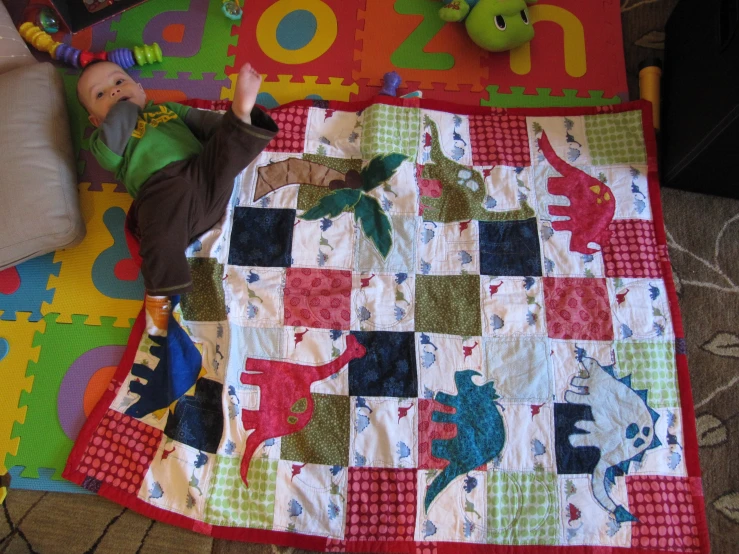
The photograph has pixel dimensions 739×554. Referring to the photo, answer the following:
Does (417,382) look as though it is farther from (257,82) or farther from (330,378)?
(257,82)

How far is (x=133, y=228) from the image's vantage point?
1.25 meters

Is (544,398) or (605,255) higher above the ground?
(605,255)

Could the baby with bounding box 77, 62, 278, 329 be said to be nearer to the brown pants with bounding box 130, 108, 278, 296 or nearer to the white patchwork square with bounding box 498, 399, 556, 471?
the brown pants with bounding box 130, 108, 278, 296


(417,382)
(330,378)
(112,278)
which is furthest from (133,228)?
(417,382)

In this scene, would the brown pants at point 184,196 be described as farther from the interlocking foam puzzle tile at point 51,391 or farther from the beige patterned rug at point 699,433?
the beige patterned rug at point 699,433

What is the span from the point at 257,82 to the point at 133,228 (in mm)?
457

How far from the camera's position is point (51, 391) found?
3.97 feet

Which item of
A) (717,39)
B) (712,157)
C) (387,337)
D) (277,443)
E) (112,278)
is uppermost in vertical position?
(717,39)

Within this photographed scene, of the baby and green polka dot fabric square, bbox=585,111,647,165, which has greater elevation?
green polka dot fabric square, bbox=585,111,647,165

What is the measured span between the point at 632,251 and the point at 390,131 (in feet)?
2.03

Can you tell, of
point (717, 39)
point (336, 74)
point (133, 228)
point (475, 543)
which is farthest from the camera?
point (336, 74)

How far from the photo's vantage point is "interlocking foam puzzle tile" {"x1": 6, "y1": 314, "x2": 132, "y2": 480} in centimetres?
116

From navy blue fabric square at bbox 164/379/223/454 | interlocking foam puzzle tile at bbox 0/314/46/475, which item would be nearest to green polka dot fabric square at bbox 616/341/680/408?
navy blue fabric square at bbox 164/379/223/454

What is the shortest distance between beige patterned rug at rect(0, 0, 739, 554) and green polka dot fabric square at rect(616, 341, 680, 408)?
96mm
